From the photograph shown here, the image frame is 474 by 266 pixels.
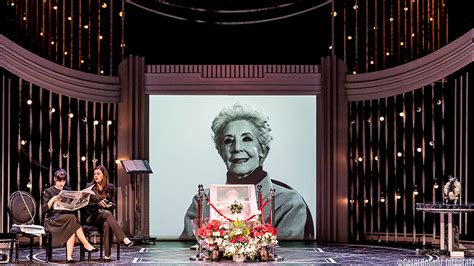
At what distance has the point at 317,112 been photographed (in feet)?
47.4

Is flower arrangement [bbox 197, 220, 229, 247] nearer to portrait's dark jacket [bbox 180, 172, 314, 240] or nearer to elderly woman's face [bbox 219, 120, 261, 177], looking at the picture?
portrait's dark jacket [bbox 180, 172, 314, 240]

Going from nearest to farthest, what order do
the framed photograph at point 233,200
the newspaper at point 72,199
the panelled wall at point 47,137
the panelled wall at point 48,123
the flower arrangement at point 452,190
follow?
the newspaper at point 72,199
the framed photograph at point 233,200
the flower arrangement at point 452,190
the panelled wall at point 48,123
the panelled wall at point 47,137

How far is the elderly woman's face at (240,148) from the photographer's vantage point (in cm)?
1441

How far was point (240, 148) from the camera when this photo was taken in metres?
14.4

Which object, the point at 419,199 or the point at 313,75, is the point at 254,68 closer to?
the point at 313,75

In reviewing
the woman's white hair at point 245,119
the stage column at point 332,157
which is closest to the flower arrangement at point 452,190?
the stage column at point 332,157

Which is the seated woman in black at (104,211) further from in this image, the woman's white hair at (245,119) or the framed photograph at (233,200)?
the woman's white hair at (245,119)

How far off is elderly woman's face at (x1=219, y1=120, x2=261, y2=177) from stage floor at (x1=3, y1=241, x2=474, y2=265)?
1.50 m

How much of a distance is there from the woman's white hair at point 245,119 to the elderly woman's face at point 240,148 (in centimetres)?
6

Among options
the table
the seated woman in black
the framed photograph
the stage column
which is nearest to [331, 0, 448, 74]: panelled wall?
the stage column

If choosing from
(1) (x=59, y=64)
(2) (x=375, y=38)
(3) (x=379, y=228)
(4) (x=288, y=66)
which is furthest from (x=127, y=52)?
(3) (x=379, y=228)

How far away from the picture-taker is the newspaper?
402 inches

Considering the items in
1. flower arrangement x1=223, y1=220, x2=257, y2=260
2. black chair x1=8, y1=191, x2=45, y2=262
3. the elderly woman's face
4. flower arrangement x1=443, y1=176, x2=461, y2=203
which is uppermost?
the elderly woman's face

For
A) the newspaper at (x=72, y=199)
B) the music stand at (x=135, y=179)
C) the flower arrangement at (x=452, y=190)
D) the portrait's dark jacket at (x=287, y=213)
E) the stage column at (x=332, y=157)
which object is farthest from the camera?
the portrait's dark jacket at (x=287, y=213)
